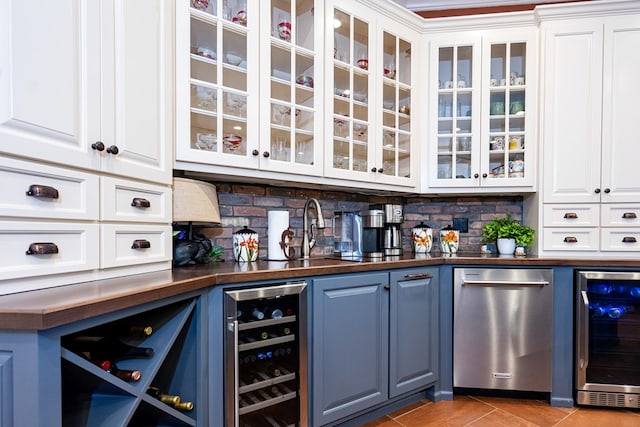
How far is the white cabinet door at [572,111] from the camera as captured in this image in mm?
2354

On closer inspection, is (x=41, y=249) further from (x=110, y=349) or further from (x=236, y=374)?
(x=236, y=374)

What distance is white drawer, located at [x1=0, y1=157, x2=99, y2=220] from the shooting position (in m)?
0.90

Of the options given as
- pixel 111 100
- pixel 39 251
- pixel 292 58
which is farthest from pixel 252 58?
pixel 39 251

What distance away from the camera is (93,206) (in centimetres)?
113

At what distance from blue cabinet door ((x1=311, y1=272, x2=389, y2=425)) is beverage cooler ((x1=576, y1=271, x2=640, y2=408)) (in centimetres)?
123

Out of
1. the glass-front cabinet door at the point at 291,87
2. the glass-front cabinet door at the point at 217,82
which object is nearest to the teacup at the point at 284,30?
the glass-front cabinet door at the point at 291,87

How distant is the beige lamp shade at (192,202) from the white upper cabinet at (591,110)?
218cm

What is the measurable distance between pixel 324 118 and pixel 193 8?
0.87 m

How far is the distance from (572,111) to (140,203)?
2.65 metres

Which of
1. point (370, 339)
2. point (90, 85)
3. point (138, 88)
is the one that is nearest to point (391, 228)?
point (370, 339)

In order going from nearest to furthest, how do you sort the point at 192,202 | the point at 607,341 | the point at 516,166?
the point at 192,202 < the point at 607,341 < the point at 516,166

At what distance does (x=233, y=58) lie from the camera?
1.81 m

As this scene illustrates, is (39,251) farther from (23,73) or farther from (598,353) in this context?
(598,353)

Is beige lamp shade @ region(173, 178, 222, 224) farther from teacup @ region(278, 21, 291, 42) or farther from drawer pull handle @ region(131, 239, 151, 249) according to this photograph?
teacup @ region(278, 21, 291, 42)
